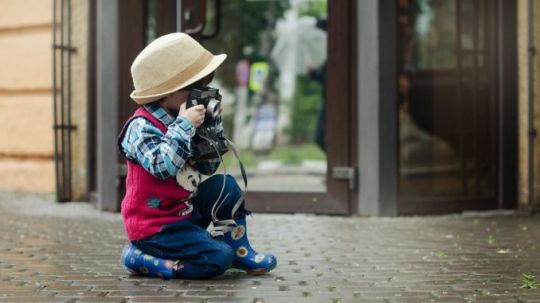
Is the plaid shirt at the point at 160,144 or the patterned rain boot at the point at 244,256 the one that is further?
the patterned rain boot at the point at 244,256

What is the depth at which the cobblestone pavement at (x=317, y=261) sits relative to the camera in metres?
3.82

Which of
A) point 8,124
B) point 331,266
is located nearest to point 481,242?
point 331,266

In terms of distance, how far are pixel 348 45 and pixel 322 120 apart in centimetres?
348

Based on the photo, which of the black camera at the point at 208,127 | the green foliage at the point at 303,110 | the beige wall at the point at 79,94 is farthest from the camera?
the green foliage at the point at 303,110

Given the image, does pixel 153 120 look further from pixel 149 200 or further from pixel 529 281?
pixel 529 281

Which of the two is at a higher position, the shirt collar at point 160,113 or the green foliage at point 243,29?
the green foliage at point 243,29

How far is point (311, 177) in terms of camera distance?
11703mm

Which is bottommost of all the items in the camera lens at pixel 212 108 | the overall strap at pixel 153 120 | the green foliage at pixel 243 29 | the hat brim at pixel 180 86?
the overall strap at pixel 153 120

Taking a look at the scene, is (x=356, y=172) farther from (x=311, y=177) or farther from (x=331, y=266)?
(x=311, y=177)

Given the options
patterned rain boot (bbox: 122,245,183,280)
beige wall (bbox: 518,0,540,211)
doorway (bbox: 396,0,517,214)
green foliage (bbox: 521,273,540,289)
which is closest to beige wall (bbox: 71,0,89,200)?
doorway (bbox: 396,0,517,214)

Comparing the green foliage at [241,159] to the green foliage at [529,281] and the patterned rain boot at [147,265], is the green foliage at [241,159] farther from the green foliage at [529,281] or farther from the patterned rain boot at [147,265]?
the green foliage at [529,281]

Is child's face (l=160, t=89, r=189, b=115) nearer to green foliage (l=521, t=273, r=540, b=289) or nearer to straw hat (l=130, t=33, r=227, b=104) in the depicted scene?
straw hat (l=130, t=33, r=227, b=104)

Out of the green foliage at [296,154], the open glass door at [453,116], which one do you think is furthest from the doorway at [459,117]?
the green foliage at [296,154]

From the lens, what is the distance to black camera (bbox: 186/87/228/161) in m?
4.10
